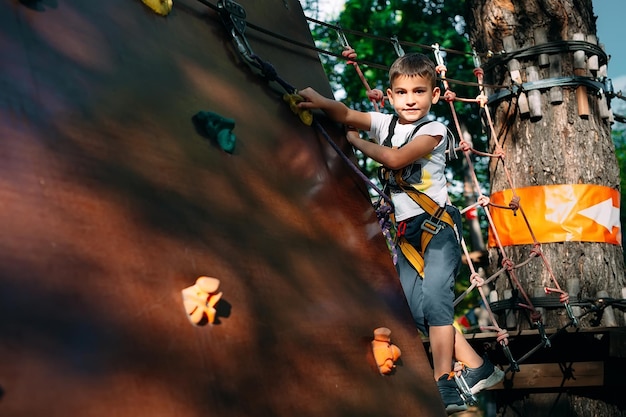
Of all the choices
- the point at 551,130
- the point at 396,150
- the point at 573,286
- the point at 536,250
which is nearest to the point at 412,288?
the point at 396,150

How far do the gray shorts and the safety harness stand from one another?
0.07 ft

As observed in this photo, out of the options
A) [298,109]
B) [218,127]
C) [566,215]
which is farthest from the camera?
[566,215]

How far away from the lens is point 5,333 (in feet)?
4.65

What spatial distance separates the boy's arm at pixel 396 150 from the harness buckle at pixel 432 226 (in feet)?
0.77

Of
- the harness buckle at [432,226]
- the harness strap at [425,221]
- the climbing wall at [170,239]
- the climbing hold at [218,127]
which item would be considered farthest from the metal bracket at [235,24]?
the harness buckle at [432,226]

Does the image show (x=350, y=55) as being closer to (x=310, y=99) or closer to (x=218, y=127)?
(x=310, y=99)

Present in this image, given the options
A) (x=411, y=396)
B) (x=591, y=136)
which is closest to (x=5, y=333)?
(x=411, y=396)

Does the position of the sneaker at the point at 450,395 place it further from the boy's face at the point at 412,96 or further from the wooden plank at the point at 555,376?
the wooden plank at the point at 555,376

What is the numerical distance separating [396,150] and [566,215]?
102 inches

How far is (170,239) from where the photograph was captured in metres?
1.86

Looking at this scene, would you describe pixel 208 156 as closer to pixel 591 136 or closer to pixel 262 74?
pixel 262 74

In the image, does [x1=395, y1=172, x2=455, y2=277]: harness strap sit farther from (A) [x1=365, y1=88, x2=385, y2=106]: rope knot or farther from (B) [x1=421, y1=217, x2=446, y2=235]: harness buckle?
(A) [x1=365, y1=88, x2=385, y2=106]: rope knot

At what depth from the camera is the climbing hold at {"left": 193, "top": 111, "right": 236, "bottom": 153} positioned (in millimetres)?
2193

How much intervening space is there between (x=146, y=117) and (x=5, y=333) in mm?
762
